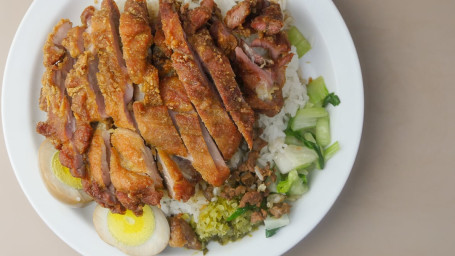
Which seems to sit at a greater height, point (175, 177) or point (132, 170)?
point (132, 170)

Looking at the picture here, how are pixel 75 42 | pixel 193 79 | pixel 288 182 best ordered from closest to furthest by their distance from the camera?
1. pixel 193 79
2. pixel 75 42
3. pixel 288 182

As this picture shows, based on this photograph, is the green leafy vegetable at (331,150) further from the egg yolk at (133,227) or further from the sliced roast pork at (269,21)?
the egg yolk at (133,227)

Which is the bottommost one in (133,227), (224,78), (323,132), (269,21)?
(133,227)

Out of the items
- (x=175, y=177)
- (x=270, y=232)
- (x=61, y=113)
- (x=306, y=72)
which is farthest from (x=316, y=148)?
(x=61, y=113)

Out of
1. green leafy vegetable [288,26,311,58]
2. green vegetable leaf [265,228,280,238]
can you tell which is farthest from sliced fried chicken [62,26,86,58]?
green vegetable leaf [265,228,280,238]

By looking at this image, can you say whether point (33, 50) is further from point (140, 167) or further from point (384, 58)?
point (384, 58)

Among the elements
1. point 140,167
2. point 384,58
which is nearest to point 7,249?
point 140,167

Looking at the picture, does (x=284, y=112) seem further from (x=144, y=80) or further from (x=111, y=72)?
(x=111, y=72)

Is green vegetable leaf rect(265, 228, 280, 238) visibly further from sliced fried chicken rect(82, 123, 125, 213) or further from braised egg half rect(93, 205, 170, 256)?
sliced fried chicken rect(82, 123, 125, 213)
